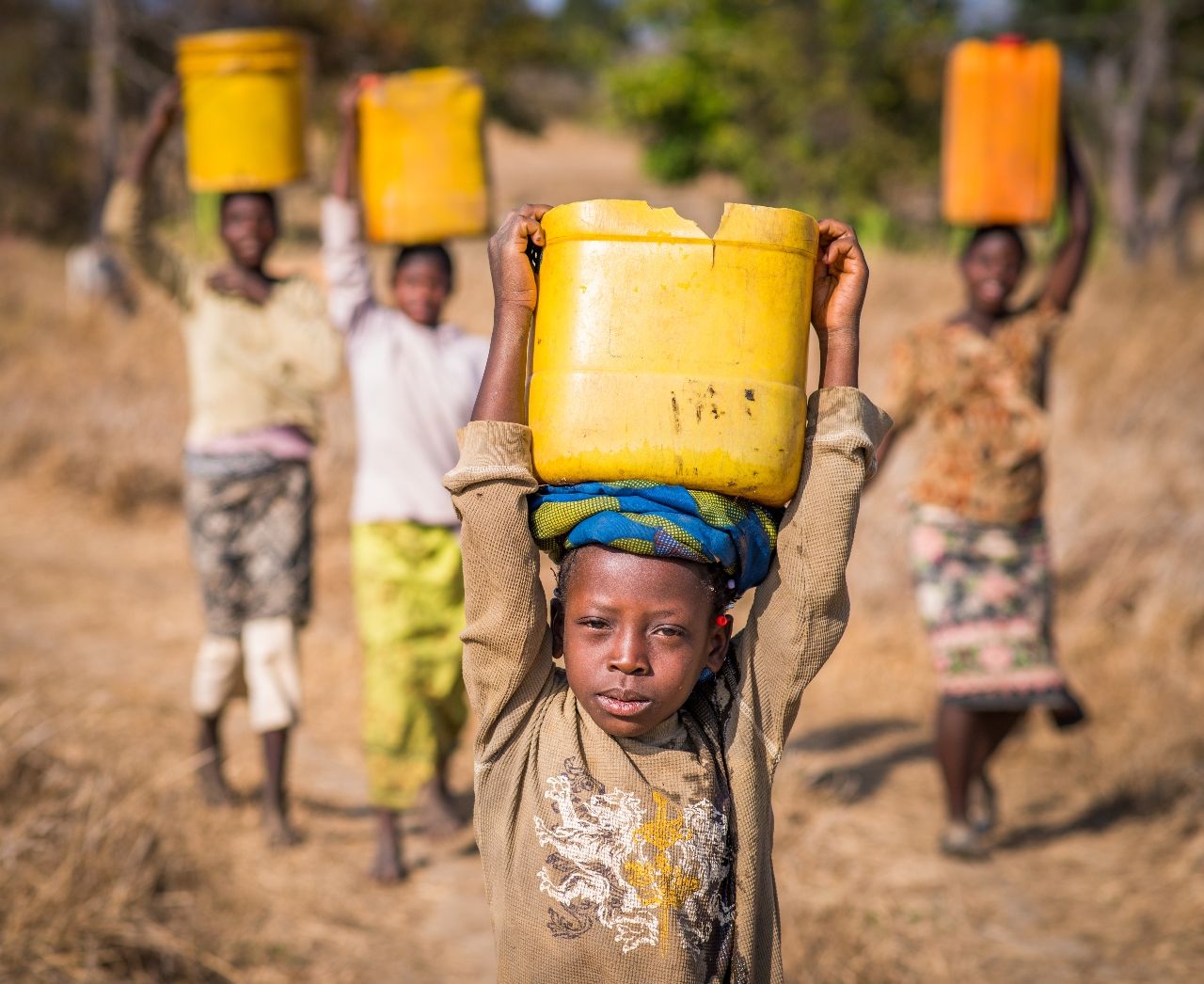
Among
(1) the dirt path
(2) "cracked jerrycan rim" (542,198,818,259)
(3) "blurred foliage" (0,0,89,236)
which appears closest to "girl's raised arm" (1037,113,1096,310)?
(1) the dirt path

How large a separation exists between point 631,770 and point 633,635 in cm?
21

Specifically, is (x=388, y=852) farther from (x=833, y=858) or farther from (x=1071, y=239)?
(x=1071, y=239)

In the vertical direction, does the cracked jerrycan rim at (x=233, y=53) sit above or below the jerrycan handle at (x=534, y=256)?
above

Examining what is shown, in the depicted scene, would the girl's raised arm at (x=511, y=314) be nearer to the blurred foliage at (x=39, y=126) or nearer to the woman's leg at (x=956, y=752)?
the woman's leg at (x=956, y=752)

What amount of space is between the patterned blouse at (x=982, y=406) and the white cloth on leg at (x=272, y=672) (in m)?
2.01

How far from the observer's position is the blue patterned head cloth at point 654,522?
180cm

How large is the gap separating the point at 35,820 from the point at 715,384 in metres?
2.13

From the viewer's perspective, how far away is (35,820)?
121 inches

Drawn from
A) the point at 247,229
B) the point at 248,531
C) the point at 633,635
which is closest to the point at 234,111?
the point at 247,229

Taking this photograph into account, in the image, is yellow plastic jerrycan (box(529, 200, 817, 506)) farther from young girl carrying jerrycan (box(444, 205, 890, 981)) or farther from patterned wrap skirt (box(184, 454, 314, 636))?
patterned wrap skirt (box(184, 454, 314, 636))

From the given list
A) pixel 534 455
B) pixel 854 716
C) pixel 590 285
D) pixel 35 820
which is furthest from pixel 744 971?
pixel 854 716

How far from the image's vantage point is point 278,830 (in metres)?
4.03

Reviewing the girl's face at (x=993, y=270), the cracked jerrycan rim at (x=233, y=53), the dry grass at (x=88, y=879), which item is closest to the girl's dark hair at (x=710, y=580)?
the dry grass at (x=88, y=879)

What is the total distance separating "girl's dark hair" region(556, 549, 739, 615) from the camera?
1875 millimetres
